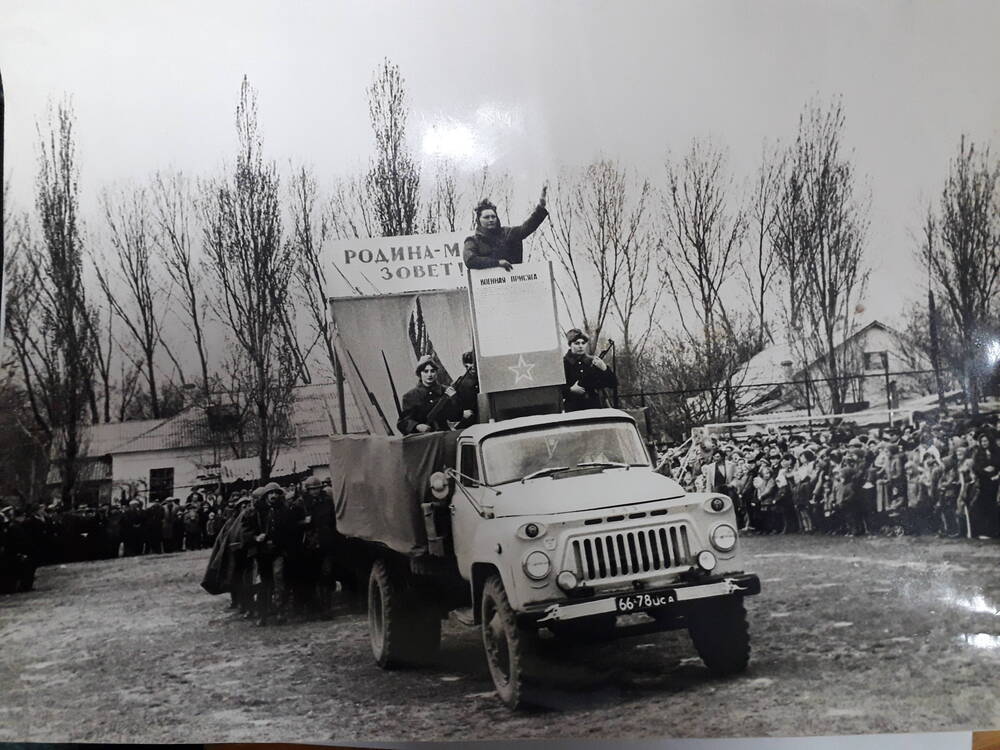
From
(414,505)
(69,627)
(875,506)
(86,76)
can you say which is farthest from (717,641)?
(86,76)

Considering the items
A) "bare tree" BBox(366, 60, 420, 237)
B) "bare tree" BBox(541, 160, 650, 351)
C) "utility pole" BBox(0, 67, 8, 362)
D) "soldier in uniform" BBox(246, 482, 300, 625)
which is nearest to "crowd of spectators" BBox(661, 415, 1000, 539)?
"bare tree" BBox(541, 160, 650, 351)

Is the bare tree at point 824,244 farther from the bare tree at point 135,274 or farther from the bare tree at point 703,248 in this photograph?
Answer: the bare tree at point 135,274

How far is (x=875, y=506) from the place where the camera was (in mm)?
3293

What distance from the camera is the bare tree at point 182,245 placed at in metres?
3.53

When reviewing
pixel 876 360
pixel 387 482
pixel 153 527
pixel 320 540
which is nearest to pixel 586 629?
pixel 387 482

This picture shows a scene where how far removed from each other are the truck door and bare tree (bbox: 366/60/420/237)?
0.96 metres

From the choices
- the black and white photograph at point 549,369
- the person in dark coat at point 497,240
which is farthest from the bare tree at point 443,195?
the person in dark coat at point 497,240

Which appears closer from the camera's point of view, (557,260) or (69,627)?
(557,260)

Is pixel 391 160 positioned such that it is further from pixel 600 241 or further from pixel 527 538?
pixel 527 538

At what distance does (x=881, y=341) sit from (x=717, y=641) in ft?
4.39

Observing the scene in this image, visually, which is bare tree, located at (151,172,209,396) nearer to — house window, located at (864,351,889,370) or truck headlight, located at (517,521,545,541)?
truck headlight, located at (517,521,545,541)

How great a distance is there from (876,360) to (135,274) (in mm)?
3110

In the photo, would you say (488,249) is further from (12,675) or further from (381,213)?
(12,675)

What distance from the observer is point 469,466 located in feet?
10.4
